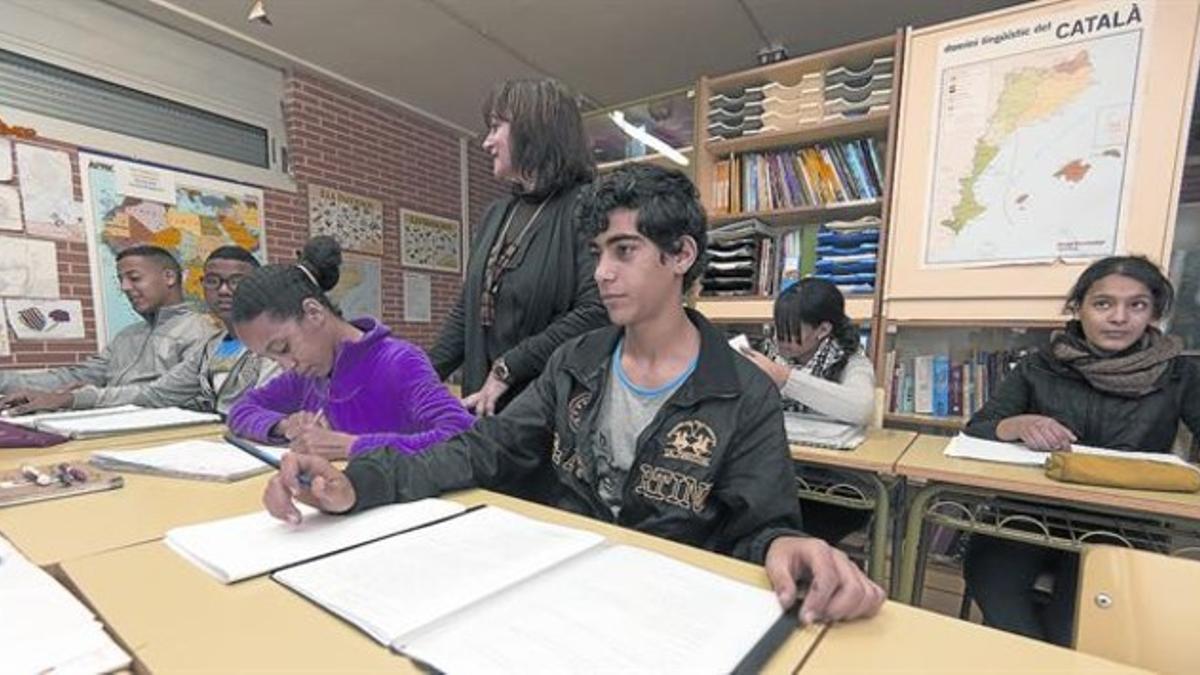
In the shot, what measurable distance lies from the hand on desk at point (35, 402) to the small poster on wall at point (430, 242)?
264 cm

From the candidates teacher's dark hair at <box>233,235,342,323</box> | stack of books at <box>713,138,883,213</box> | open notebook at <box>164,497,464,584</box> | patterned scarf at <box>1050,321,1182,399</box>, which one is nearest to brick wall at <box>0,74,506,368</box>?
teacher's dark hair at <box>233,235,342,323</box>

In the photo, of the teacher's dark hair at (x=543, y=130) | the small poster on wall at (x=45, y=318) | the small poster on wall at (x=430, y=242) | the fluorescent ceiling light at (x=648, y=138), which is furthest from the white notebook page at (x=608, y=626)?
the small poster on wall at (x=430, y=242)

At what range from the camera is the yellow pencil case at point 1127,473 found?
1.24m

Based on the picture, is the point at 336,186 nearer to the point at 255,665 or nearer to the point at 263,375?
the point at 263,375

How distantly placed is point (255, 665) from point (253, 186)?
3.77m

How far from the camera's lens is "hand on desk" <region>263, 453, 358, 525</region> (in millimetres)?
769

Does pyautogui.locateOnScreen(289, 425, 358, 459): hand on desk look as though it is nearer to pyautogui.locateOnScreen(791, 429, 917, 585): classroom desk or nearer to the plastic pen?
the plastic pen

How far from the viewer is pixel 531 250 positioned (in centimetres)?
142

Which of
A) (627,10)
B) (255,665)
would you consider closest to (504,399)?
(255,665)

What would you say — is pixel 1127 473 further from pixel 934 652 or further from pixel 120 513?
pixel 120 513

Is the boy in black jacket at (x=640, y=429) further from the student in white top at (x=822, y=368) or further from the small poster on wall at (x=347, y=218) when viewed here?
the small poster on wall at (x=347, y=218)

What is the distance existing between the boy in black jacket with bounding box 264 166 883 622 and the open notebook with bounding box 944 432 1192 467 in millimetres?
950

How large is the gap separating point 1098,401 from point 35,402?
11.0 ft

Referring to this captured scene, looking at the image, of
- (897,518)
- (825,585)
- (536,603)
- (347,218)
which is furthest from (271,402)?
(347,218)
